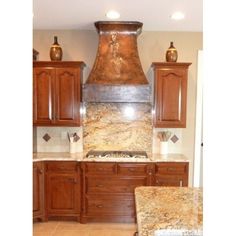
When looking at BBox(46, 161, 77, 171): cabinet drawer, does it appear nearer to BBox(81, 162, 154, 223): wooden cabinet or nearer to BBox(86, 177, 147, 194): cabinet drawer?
BBox(81, 162, 154, 223): wooden cabinet

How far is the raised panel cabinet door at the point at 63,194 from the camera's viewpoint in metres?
3.98

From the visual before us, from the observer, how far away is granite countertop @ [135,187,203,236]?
1.56 m

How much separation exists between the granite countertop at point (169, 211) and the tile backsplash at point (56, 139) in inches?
91.5

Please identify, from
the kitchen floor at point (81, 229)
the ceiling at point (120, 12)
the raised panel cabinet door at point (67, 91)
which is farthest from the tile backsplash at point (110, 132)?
the ceiling at point (120, 12)

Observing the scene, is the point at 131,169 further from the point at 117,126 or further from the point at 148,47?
the point at 148,47

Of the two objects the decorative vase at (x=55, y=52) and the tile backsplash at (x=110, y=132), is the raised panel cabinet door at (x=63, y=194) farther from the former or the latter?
the decorative vase at (x=55, y=52)

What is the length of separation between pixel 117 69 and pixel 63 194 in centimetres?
185

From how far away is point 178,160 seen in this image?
3957mm

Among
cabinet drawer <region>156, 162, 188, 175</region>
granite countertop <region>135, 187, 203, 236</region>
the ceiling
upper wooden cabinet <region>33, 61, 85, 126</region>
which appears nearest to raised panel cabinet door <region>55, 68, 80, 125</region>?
upper wooden cabinet <region>33, 61, 85, 126</region>

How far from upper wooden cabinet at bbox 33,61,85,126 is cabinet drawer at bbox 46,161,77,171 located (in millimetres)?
583

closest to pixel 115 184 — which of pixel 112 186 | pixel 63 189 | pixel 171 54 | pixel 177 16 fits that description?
pixel 112 186

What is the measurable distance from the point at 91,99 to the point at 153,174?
1310 millimetres
